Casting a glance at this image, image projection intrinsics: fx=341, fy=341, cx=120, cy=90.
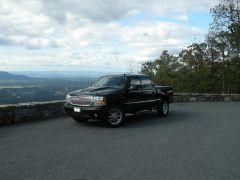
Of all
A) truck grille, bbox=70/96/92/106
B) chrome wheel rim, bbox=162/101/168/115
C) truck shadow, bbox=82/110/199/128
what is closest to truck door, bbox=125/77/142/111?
truck shadow, bbox=82/110/199/128

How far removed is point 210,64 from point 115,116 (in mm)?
28765

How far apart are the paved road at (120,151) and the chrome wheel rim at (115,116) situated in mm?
333

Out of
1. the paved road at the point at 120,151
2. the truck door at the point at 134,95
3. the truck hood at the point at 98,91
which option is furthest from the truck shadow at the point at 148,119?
the truck hood at the point at 98,91

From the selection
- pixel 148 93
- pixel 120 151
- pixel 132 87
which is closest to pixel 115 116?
pixel 132 87

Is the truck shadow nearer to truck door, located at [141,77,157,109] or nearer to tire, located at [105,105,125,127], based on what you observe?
tire, located at [105,105,125,127]

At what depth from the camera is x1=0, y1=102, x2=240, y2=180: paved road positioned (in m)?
5.88

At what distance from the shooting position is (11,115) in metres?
11.5

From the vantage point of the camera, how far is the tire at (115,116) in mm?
10883

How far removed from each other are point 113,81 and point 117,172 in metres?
6.43

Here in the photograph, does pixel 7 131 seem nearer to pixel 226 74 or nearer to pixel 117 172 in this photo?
pixel 117 172

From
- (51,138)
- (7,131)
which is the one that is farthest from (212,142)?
(7,131)

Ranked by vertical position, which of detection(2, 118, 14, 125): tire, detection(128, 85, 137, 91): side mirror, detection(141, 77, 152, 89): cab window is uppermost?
detection(141, 77, 152, 89): cab window

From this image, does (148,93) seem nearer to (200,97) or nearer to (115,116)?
(115,116)

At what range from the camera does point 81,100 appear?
11.0 metres
